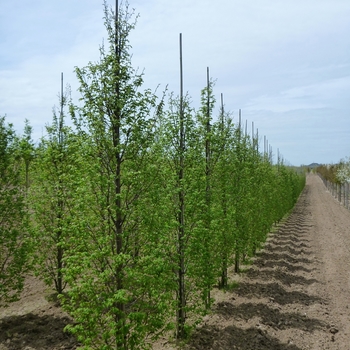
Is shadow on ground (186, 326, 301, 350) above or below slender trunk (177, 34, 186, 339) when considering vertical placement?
below

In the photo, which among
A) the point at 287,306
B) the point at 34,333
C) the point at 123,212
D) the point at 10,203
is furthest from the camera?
the point at 287,306

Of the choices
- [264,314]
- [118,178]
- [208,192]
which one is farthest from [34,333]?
[264,314]

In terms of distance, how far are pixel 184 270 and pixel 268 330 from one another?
7.92ft

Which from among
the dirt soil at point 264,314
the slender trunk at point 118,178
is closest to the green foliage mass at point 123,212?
the slender trunk at point 118,178

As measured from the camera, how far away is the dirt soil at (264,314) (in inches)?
294

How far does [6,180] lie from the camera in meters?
7.89

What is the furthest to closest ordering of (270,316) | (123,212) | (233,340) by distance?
(270,316), (233,340), (123,212)

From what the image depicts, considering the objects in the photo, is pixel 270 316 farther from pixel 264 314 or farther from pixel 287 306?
pixel 287 306

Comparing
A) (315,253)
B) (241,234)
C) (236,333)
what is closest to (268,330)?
(236,333)

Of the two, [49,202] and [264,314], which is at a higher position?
[49,202]

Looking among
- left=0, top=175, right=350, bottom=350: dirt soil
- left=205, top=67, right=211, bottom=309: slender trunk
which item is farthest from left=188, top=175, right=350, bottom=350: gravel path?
left=205, top=67, right=211, bottom=309: slender trunk

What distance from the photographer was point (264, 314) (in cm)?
874

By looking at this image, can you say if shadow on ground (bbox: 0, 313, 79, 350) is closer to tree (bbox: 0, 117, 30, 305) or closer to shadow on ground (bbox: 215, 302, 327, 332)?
tree (bbox: 0, 117, 30, 305)

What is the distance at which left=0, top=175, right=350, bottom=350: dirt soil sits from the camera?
7457 mm
